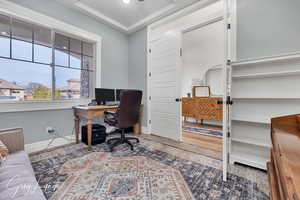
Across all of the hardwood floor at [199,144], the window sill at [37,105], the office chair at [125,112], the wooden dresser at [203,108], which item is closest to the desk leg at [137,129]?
the hardwood floor at [199,144]

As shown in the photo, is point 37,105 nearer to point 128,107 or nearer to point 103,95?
point 103,95

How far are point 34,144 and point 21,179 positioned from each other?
65.1 inches

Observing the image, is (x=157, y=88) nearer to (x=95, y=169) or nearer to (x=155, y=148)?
(x=155, y=148)

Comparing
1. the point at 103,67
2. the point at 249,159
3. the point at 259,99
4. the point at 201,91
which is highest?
the point at 103,67

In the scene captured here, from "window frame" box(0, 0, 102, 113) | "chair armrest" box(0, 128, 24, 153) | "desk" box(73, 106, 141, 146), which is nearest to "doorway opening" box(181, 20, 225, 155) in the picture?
"desk" box(73, 106, 141, 146)

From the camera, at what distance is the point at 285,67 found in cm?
160

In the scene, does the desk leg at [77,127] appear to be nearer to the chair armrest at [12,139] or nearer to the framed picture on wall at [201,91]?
the chair armrest at [12,139]

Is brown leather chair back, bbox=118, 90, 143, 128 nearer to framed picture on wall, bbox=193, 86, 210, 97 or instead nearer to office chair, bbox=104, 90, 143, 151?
office chair, bbox=104, 90, 143, 151

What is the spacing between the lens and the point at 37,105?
2.19 metres

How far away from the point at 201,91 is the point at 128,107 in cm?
293

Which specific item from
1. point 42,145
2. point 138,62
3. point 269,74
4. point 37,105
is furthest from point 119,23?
point 269,74

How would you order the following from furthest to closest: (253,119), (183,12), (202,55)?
(202,55) < (183,12) < (253,119)

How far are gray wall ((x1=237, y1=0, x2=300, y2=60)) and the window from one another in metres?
2.89

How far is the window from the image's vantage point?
6.68 ft
